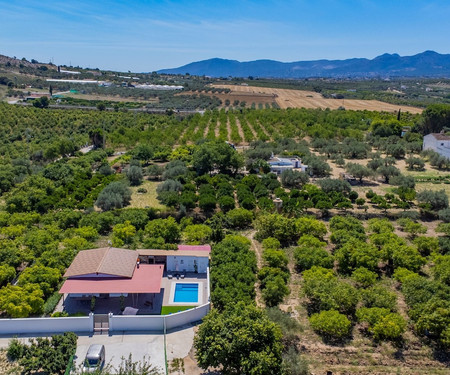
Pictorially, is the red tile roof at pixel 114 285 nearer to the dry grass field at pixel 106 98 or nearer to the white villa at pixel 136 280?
the white villa at pixel 136 280

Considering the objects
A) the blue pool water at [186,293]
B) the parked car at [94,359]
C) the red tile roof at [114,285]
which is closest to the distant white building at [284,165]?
the blue pool water at [186,293]

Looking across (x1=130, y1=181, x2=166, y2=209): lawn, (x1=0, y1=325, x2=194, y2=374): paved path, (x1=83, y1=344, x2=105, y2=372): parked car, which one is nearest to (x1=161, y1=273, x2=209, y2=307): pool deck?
(x1=0, y1=325, x2=194, y2=374): paved path

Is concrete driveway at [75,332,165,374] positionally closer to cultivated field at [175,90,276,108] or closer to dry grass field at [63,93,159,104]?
cultivated field at [175,90,276,108]

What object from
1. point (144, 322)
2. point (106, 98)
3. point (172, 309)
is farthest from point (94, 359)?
point (106, 98)

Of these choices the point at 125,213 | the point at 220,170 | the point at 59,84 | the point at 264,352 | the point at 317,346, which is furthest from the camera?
the point at 59,84

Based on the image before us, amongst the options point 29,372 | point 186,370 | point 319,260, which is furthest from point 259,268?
point 29,372

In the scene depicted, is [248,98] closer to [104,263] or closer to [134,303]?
[104,263]

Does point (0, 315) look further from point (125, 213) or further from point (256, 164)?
point (256, 164)
